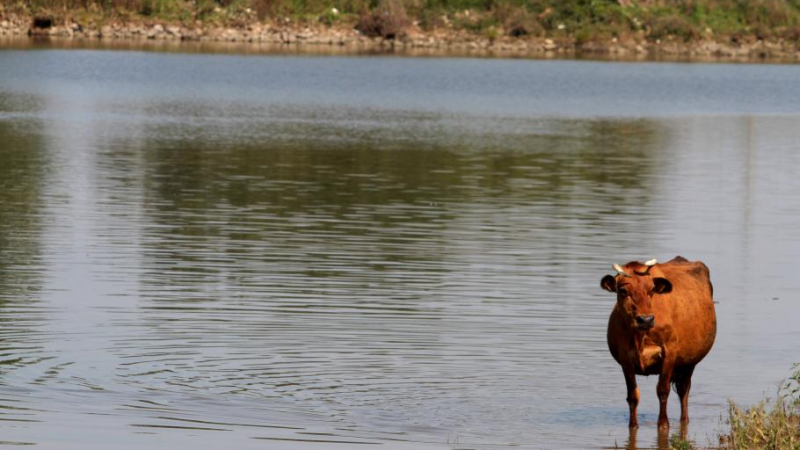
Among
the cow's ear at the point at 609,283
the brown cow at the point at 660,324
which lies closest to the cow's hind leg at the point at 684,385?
the brown cow at the point at 660,324

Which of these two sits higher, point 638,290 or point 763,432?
point 638,290

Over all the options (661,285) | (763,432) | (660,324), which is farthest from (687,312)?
(763,432)

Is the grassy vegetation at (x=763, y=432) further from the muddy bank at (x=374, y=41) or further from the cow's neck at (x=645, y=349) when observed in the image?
the muddy bank at (x=374, y=41)

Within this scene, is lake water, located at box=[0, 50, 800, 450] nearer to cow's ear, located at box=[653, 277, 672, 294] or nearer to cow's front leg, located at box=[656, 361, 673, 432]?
cow's front leg, located at box=[656, 361, 673, 432]

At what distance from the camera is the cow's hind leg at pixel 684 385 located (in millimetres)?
12219

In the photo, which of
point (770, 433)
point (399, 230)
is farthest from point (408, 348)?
point (399, 230)

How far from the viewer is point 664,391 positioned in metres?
11.8

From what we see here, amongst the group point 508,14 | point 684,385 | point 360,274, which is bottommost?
point 360,274

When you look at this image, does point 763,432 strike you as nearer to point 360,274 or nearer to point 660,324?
point 660,324

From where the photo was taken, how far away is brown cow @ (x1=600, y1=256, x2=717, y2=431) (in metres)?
11.2

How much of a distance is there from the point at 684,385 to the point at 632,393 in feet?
2.42

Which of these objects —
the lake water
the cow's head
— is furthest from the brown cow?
the lake water

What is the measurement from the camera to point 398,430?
12016mm

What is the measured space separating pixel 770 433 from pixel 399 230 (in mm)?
12887
